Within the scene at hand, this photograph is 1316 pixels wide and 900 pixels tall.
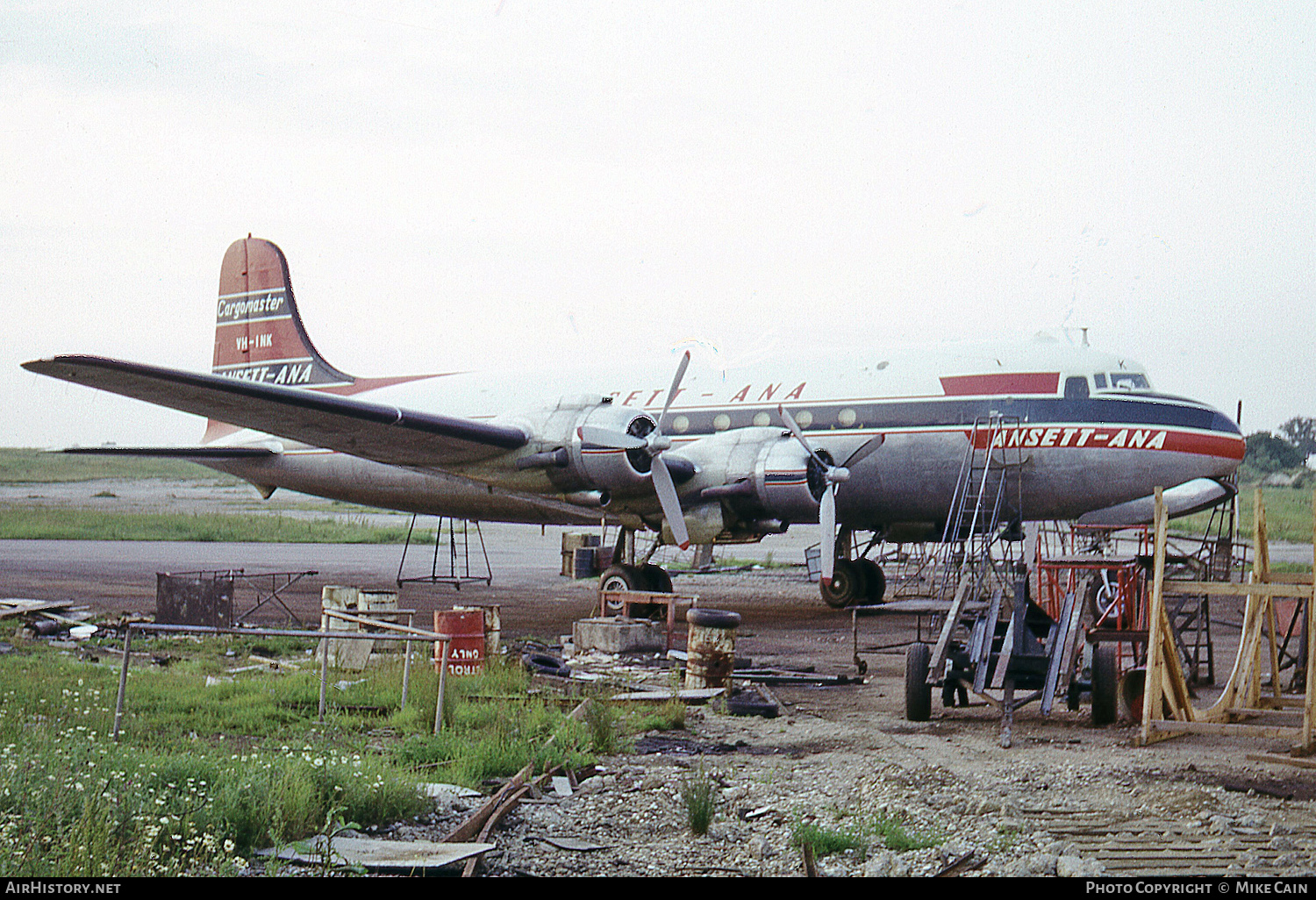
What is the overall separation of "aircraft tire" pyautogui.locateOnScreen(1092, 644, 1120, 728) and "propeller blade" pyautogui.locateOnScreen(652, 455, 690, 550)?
7414mm

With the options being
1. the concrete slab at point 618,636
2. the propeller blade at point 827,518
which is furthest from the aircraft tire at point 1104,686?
the propeller blade at point 827,518

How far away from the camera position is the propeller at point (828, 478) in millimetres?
15859

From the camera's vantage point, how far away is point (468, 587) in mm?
25172

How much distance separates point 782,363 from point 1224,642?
8.21 metres

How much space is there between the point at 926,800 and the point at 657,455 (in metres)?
9.55

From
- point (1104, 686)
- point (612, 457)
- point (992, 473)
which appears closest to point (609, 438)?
point (612, 457)

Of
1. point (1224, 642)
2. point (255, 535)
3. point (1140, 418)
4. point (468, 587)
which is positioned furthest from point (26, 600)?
point (255, 535)

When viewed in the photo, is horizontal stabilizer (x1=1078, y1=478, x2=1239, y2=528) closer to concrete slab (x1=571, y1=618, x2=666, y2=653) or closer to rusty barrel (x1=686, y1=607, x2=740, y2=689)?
concrete slab (x1=571, y1=618, x2=666, y2=653)

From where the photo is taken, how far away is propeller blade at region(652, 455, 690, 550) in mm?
16141

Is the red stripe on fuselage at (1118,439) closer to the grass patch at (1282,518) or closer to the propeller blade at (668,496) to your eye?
→ the propeller blade at (668,496)

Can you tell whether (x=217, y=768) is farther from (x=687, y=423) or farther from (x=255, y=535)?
(x=255, y=535)

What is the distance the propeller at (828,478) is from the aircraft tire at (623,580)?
2881mm

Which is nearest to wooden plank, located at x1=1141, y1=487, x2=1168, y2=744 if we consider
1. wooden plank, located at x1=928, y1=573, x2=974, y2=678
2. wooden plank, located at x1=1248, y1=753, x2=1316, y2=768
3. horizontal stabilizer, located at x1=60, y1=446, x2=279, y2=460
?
wooden plank, located at x1=1248, y1=753, x2=1316, y2=768

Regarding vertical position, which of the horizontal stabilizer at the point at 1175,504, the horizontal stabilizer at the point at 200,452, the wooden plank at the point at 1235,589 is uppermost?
the horizontal stabilizer at the point at 200,452
